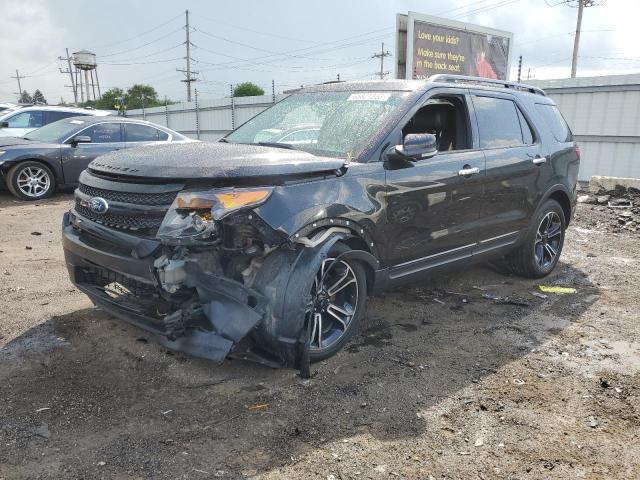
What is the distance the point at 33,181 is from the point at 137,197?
7.63 metres

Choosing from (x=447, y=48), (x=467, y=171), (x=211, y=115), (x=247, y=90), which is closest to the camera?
(x=467, y=171)

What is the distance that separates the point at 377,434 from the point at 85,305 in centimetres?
283

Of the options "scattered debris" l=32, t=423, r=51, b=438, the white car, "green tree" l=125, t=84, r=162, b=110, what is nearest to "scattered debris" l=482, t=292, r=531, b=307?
"scattered debris" l=32, t=423, r=51, b=438

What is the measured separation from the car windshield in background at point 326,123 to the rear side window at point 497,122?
40.1 inches

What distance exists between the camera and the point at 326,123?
409 cm

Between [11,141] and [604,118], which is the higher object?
[604,118]

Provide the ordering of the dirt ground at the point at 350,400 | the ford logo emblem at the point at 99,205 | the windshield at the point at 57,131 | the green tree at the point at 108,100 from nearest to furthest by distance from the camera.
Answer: the dirt ground at the point at 350,400 → the ford logo emblem at the point at 99,205 → the windshield at the point at 57,131 → the green tree at the point at 108,100

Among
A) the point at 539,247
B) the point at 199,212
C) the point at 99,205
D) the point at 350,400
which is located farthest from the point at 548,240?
the point at 99,205

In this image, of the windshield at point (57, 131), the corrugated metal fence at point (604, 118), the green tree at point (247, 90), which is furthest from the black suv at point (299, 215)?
the green tree at point (247, 90)

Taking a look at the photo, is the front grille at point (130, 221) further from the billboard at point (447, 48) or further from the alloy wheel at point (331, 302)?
the billboard at point (447, 48)

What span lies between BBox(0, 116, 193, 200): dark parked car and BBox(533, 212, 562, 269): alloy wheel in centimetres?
615

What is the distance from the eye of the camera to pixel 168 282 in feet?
9.53

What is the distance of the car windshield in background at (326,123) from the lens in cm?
387

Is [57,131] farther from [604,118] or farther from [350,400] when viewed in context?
[604,118]
